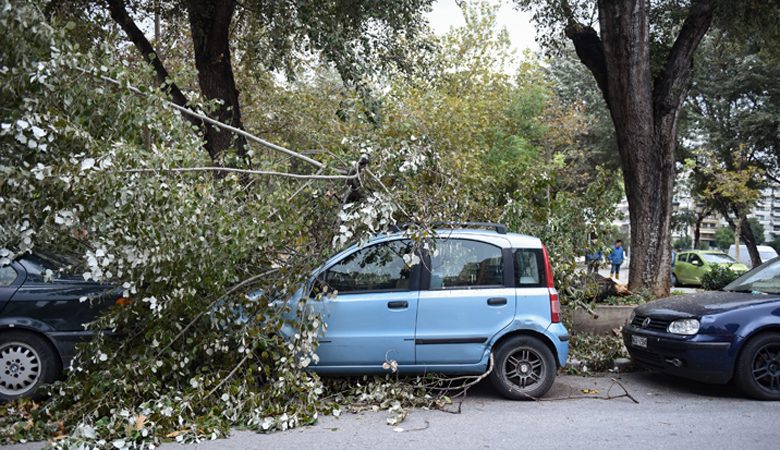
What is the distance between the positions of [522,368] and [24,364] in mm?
4967

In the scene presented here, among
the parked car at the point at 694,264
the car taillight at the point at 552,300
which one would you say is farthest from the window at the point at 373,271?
the parked car at the point at 694,264

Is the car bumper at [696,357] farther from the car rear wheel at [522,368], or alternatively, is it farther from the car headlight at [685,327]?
the car rear wheel at [522,368]

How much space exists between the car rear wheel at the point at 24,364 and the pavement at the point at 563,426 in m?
1.59

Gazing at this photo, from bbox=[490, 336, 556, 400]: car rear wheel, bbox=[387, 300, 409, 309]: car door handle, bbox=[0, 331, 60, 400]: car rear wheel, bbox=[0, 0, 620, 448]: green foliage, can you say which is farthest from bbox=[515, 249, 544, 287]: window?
bbox=[0, 331, 60, 400]: car rear wheel

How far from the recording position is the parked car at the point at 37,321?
6.65 meters

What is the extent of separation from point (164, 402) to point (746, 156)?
2785cm

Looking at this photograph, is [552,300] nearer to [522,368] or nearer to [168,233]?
[522,368]

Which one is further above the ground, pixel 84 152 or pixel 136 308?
pixel 84 152

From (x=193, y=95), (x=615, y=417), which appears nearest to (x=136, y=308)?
(x=193, y=95)

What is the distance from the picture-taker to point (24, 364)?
6.68 meters

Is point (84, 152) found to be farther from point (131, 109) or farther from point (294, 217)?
point (294, 217)

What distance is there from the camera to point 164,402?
5.73 metres

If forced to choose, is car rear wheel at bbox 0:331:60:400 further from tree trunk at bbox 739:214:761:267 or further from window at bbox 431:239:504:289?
tree trunk at bbox 739:214:761:267

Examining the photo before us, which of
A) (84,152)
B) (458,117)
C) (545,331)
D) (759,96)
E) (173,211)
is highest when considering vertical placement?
(759,96)
